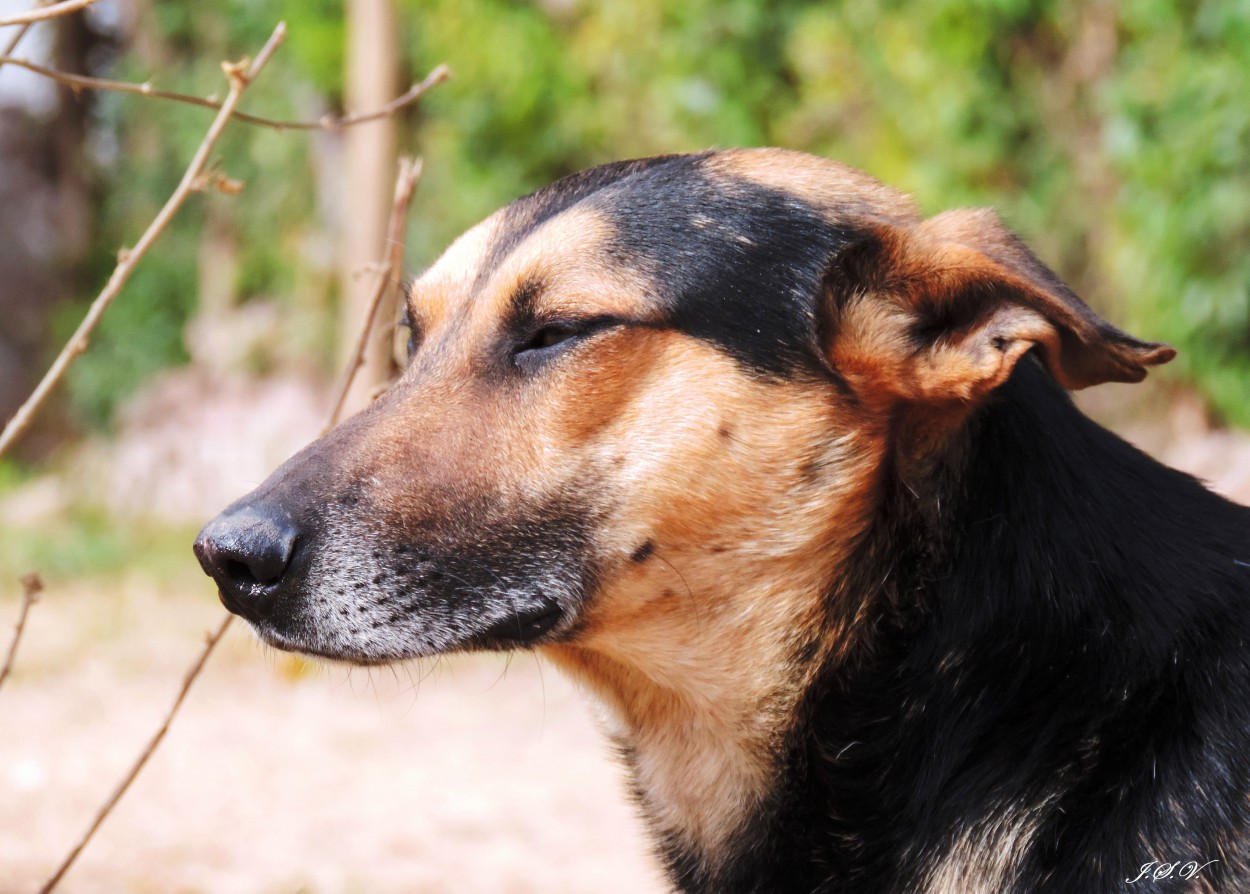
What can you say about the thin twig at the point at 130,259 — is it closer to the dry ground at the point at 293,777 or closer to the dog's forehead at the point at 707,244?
the dog's forehead at the point at 707,244

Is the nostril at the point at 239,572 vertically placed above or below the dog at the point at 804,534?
below

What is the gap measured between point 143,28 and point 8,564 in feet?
21.0

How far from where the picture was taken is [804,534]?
2.60 m

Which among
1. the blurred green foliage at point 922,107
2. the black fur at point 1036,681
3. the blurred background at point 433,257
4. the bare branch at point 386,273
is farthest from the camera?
the blurred green foliage at point 922,107

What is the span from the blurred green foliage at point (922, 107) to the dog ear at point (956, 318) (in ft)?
14.3

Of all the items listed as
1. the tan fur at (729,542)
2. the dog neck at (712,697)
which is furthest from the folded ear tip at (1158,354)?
the dog neck at (712,697)

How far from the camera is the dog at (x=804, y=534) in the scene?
235 centimetres

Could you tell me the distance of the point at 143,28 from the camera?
1400 centimetres

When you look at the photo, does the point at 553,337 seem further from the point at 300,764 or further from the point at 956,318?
the point at 300,764

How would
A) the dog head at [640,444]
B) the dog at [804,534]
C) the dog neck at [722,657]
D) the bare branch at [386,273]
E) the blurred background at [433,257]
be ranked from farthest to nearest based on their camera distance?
1. the blurred background at [433,257]
2. the bare branch at [386,273]
3. the dog neck at [722,657]
4. the dog head at [640,444]
5. the dog at [804,534]

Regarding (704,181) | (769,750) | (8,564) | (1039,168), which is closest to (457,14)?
(1039,168)

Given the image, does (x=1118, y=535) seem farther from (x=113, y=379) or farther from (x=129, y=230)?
(x=129, y=230)

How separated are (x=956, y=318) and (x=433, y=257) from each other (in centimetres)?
266

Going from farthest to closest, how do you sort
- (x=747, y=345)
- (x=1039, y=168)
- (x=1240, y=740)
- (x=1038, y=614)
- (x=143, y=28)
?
1. (x=143, y=28)
2. (x=1039, y=168)
3. (x=747, y=345)
4. (x=1038, y=614)
5. (x=1240, y=740)
